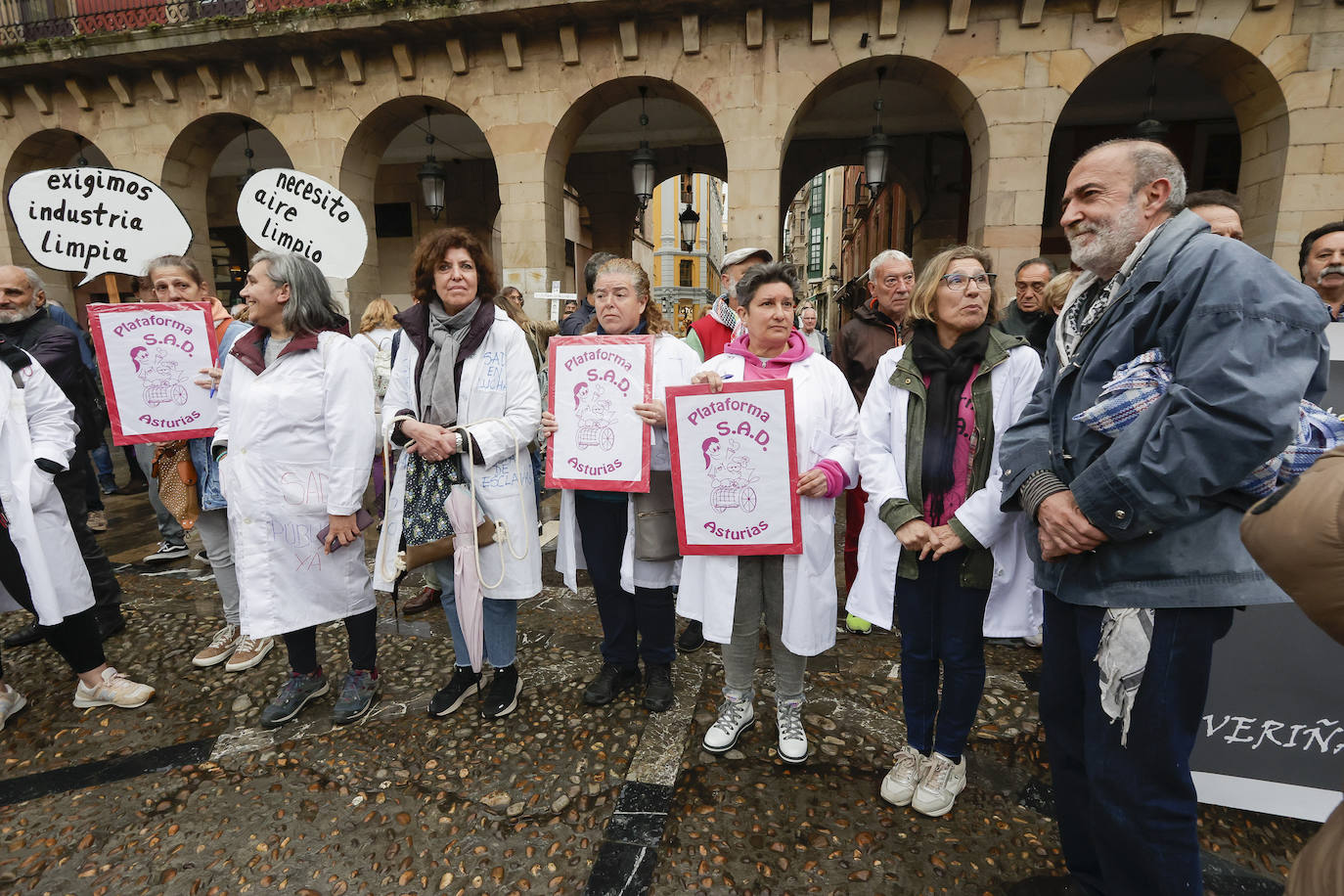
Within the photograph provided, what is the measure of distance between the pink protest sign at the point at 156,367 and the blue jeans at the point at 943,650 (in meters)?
3.92

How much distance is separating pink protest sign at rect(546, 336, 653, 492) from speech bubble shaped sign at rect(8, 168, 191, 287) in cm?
326

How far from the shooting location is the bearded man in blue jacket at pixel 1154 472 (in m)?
1.33

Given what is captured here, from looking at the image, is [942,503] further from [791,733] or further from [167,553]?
[167,553]

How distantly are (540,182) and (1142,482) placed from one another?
9017 mm

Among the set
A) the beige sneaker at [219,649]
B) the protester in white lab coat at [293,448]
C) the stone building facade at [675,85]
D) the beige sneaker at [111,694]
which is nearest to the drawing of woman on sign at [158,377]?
the protester in white lab coat at [293,448]

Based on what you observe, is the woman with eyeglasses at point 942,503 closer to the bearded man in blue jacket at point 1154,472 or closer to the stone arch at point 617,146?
the bearded man in blue jacket at point 1154,472

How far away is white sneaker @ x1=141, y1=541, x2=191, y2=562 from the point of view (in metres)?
4.90

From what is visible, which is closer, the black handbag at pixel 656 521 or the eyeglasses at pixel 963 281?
the eyeglasses at pixel 963 281

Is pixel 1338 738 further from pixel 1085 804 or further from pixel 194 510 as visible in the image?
pixel 194 510

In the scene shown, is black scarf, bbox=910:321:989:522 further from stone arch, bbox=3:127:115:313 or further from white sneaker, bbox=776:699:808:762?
stone arch, bbox=3:127:115:313

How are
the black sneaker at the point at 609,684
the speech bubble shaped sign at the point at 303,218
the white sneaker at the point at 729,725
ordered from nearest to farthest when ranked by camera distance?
the white sneaker at the point at 729,725 → the black sneaker at the point at 609,684 → the speech bubble shaped sign at the point at 303,218

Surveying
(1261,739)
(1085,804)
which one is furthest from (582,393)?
(1261,739)

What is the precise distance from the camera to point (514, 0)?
26.7ft

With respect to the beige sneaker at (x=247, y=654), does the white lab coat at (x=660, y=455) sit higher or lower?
higher
